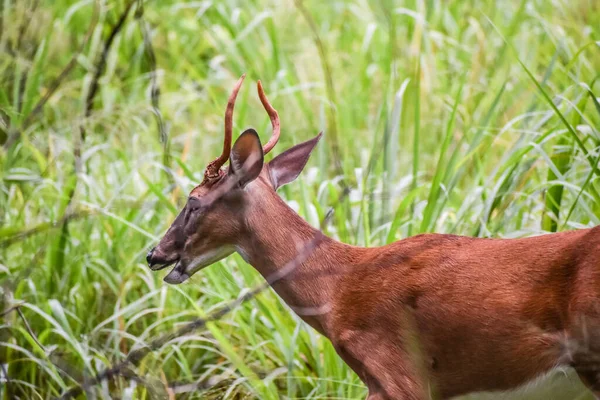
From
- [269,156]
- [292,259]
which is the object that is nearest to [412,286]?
[292,259]

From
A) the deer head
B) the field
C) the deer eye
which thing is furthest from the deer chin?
the field

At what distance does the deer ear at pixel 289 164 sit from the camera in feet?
10.5

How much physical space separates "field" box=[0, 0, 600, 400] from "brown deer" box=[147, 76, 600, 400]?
15cm

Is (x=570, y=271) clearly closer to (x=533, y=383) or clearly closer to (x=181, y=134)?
(x=533, y=383)

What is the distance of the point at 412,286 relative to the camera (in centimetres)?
285

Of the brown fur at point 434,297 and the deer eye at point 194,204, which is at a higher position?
the deer eye at point 194,204

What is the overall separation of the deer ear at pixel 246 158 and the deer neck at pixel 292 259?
102mm

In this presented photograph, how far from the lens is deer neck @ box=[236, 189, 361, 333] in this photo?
9.83 ft

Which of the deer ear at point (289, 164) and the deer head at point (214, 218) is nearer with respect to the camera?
the deer head at point (214, 218)

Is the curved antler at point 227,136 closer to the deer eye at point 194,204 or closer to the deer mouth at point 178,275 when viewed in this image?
the deer eye at point 194,204

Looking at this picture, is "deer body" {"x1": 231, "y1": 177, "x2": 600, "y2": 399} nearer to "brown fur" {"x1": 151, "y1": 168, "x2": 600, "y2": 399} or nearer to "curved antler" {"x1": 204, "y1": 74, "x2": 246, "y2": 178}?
"brown fur" {"x1": 151, "y1": 168, "x2": 600, "y2": 399}

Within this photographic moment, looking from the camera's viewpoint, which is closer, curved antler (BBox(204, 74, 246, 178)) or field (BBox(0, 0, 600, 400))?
curved antler (BBox(204, 74, 246, 178))

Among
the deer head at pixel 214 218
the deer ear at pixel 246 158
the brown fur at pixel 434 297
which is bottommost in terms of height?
the brown fur at pixel 434 297

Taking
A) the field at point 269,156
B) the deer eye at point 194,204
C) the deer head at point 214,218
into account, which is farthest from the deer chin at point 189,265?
the field at point 269,156
